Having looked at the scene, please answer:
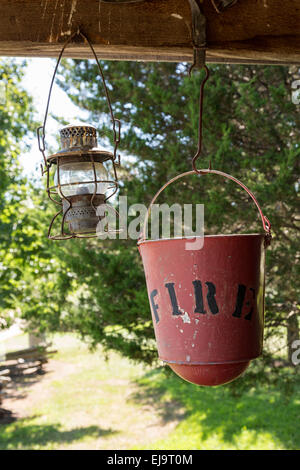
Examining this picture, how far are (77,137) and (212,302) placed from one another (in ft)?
2.27

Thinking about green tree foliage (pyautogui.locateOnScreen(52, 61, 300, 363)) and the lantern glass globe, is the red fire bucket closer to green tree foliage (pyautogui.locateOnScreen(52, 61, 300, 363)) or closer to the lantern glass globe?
the lantern glass globe

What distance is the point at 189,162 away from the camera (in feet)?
13.9

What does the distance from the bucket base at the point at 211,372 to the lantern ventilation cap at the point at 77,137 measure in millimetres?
724

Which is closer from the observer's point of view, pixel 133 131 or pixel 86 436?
pixel 133 131

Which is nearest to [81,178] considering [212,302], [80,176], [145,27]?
[80,176]

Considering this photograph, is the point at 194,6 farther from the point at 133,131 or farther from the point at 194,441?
the point at 194,441

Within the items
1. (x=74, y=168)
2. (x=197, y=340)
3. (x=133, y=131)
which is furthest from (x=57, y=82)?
(x=197, y=340)

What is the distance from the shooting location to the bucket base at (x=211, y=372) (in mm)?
1158

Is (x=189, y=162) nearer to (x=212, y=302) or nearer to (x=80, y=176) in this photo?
(x=80, y=176)

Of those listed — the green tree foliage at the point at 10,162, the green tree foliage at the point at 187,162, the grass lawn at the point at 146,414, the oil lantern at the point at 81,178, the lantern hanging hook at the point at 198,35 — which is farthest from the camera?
the green tree foliage at the point at 10,162

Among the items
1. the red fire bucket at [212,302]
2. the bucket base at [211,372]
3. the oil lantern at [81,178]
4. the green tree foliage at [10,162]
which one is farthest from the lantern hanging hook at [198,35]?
the green tree foliage at [10,162]

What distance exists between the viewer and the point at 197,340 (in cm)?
115

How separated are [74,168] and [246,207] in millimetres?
2685

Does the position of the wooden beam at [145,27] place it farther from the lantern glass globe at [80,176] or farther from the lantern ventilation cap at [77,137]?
the lantern glass globe at [80,176]
